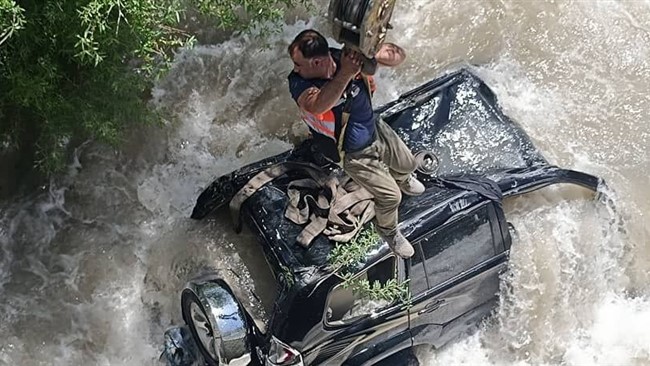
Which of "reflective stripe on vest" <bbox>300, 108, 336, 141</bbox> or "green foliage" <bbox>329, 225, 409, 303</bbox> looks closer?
"reflective stripe on vest" <bbox>300, 108, 336, 141</bbox>

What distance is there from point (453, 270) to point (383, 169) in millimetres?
1000

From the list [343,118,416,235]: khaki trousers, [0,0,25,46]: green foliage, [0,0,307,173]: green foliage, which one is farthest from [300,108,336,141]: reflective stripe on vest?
[0,0,25,46]: green foliage

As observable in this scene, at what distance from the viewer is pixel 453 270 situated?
5.62m

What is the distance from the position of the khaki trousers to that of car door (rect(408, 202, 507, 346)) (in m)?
0.38

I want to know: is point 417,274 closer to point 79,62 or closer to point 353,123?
point 353,123

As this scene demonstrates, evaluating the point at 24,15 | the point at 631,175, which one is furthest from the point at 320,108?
the point at 631,175

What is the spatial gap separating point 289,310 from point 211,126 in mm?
2764

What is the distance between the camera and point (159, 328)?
605cm

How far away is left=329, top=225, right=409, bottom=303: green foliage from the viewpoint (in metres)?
5.15

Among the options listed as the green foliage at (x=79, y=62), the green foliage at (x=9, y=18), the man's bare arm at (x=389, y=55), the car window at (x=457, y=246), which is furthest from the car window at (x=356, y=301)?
the green foliage at (x=9, y=18)

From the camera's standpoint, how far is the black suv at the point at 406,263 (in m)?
5.07

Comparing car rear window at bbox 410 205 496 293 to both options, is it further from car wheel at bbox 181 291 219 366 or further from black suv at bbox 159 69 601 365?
car wheel at bbox 181 291 219 366

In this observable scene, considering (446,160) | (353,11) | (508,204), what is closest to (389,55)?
(353,11)

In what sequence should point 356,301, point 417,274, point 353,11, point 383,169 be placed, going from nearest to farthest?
point 353,11 < point 383,169 < point 356,301 < point 417,274
